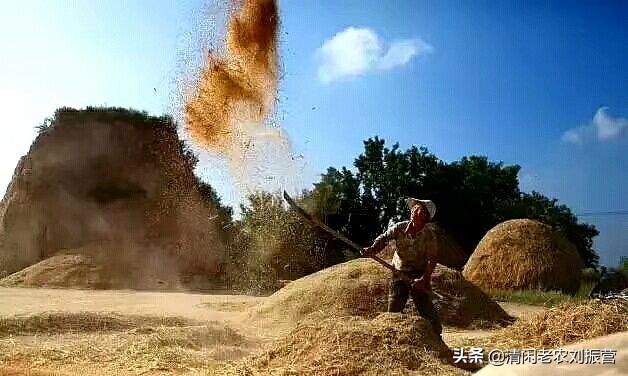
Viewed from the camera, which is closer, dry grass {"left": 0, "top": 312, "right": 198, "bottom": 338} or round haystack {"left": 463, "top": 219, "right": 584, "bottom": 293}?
dry grass {"left": 0, "top": 312, "right": 198, "bottom": 338}

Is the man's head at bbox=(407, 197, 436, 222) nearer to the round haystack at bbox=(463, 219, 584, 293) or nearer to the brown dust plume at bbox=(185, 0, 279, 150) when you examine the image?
the brown dust plume at bbox=(185, 0, 279, 150)

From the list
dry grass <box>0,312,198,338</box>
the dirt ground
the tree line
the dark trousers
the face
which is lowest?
the dirt ground

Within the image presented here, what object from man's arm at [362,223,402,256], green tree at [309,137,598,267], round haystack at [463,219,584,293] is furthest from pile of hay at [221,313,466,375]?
green tree at [309,137,598,267]

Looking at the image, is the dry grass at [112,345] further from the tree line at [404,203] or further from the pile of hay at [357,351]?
the tree line at [404,203]

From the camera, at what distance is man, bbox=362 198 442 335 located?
6.48 meters

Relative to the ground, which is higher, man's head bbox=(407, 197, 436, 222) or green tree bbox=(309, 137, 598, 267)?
green tree bbox=(309, 137, 598, 267)

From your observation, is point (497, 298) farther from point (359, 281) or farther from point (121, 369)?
point (121, 369)

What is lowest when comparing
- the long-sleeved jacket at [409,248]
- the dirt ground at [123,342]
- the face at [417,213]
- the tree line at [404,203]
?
the dirt ground at [123,342]

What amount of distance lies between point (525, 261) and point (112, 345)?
1289 cm

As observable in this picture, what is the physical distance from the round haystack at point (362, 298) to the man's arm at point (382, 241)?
110 inches

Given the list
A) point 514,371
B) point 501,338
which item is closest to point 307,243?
point 501,338

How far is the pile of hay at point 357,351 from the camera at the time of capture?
5.32 metres

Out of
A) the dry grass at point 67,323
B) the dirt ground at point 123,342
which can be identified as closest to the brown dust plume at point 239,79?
the dirt ground at point 123,342

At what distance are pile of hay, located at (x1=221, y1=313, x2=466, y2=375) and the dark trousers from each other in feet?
1.72
